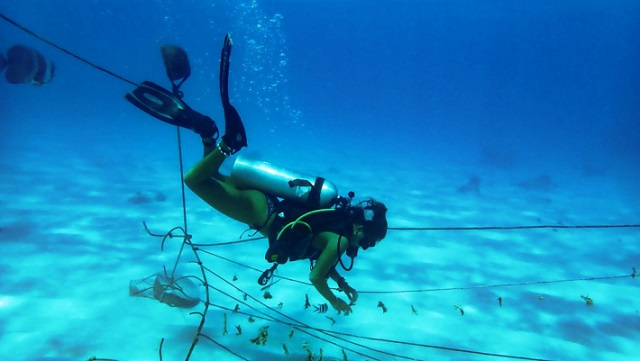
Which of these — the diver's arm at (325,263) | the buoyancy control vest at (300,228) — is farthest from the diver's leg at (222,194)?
the diver's arm at (325,263)

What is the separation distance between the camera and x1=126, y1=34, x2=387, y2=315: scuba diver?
354cm

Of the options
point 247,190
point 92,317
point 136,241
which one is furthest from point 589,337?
point 136,241

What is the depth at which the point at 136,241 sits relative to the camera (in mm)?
8508

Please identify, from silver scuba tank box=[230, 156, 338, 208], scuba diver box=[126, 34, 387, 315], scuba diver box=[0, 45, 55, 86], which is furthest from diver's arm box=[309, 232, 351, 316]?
scuba diver box=[0, 45, 55, 86]

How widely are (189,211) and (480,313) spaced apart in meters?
8.92

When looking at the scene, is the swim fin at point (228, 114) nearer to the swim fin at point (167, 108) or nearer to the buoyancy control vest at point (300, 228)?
the swim fin at point (167, 108)

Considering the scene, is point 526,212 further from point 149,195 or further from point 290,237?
point 149,195

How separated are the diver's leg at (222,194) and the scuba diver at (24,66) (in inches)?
393

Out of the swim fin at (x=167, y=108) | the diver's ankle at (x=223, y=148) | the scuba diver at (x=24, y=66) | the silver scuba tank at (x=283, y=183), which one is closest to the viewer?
the swim fin at (x=167, y=108)

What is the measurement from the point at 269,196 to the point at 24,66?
10780 mm

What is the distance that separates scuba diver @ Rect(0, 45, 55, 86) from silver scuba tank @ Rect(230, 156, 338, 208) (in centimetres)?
1003

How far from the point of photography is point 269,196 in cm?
427

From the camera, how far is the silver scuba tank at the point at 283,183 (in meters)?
3.99

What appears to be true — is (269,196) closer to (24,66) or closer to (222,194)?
(222,194)
